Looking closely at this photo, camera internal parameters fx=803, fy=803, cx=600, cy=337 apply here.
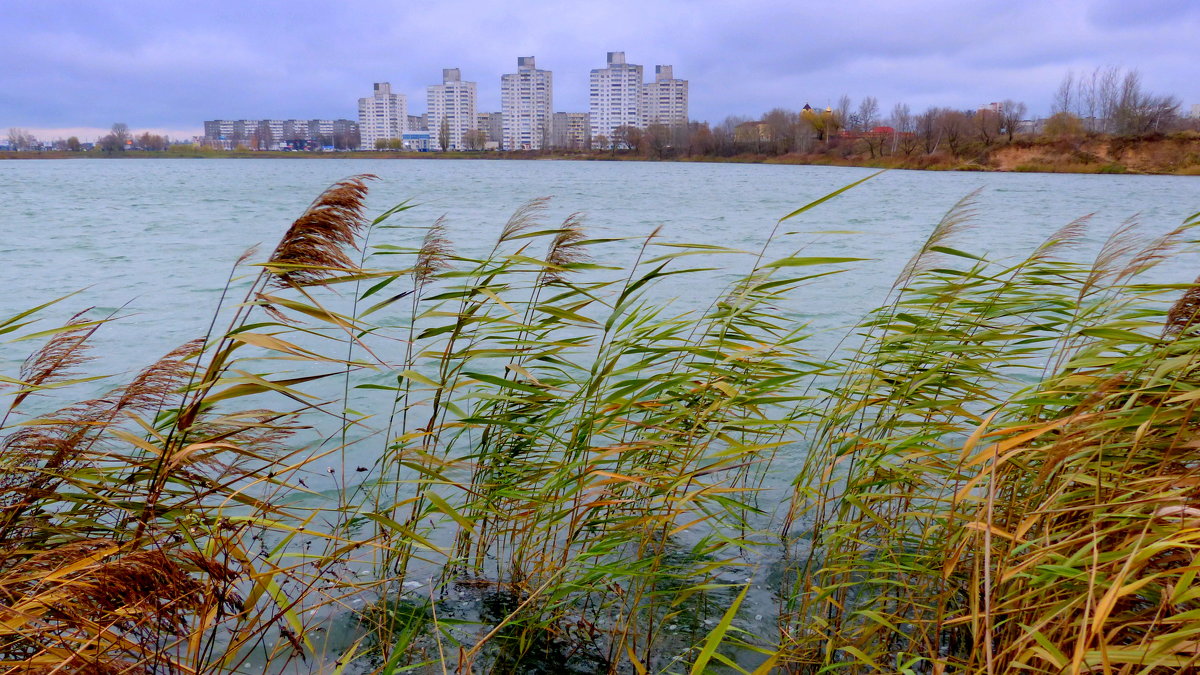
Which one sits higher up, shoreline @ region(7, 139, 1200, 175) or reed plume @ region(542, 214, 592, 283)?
shoreline @ region(7, 139, 1200, 175)

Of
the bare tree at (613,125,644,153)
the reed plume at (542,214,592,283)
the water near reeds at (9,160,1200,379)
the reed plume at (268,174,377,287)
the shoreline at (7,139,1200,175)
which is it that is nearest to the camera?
the reed plume at (268,174,377,287)

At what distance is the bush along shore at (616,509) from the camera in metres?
2.65

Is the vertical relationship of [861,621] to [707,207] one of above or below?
below

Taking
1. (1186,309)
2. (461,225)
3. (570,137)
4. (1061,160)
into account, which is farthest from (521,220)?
(570,137)

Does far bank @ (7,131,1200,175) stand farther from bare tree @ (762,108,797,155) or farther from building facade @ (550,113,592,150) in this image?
building facade @ (550,113,592,150)

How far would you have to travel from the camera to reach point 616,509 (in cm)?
432

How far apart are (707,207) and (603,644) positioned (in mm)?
31809

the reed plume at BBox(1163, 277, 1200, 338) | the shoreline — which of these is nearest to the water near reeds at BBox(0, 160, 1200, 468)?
the reed plume at BBox(1163, 277, 1200, 338)

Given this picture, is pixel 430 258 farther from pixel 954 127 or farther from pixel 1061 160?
pixel 954 127

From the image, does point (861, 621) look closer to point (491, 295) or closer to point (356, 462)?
point (491, 295)

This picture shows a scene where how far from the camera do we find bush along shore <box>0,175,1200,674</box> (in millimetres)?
2652

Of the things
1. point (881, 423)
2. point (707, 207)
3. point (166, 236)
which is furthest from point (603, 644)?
point (707, 207)

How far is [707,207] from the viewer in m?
34.9

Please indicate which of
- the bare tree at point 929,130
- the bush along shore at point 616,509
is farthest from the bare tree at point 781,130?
the bush along shore at point 616,509
